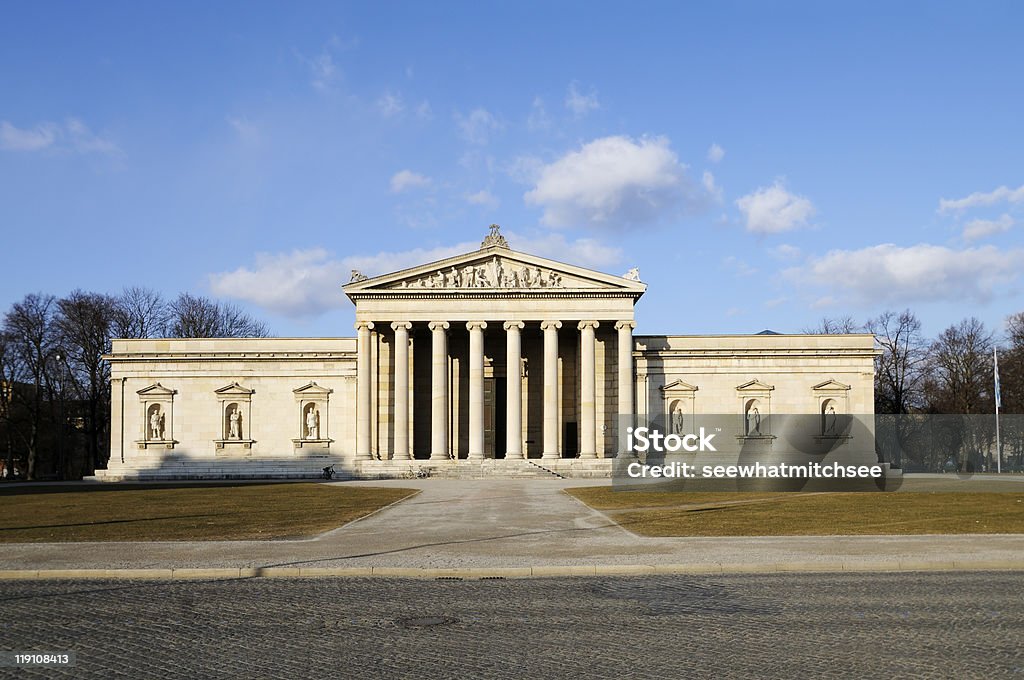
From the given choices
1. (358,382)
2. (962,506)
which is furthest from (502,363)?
(962,506)

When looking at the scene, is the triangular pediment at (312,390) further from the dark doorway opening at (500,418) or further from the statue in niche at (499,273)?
the statue in niche at (499,273)

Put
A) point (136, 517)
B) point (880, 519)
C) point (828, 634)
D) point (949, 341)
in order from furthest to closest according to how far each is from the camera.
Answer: point (949, 341) < point (136, 517) < point (880, 519) < point (828, 634)

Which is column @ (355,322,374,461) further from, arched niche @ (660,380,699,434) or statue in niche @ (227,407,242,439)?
arched niche @ (660,380,699,434)

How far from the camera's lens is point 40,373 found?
8131 centimetres

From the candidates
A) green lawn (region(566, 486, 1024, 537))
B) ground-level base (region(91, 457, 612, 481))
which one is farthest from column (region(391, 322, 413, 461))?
green lawn (region(566, 486, 1024, 537))

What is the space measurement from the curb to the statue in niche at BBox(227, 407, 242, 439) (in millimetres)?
57221

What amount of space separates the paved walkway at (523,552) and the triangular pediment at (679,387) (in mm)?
47509

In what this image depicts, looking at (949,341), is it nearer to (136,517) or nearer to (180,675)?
(136,517)

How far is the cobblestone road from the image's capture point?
1100 cm

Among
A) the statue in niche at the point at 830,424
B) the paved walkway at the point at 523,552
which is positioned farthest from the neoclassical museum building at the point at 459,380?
the paved walkway at the point at 523,552

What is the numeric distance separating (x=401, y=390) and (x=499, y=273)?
11052mm

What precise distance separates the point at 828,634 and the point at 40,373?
267ft

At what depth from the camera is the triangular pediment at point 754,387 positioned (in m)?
76.5

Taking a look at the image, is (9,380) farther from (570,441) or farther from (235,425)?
(570,441)
